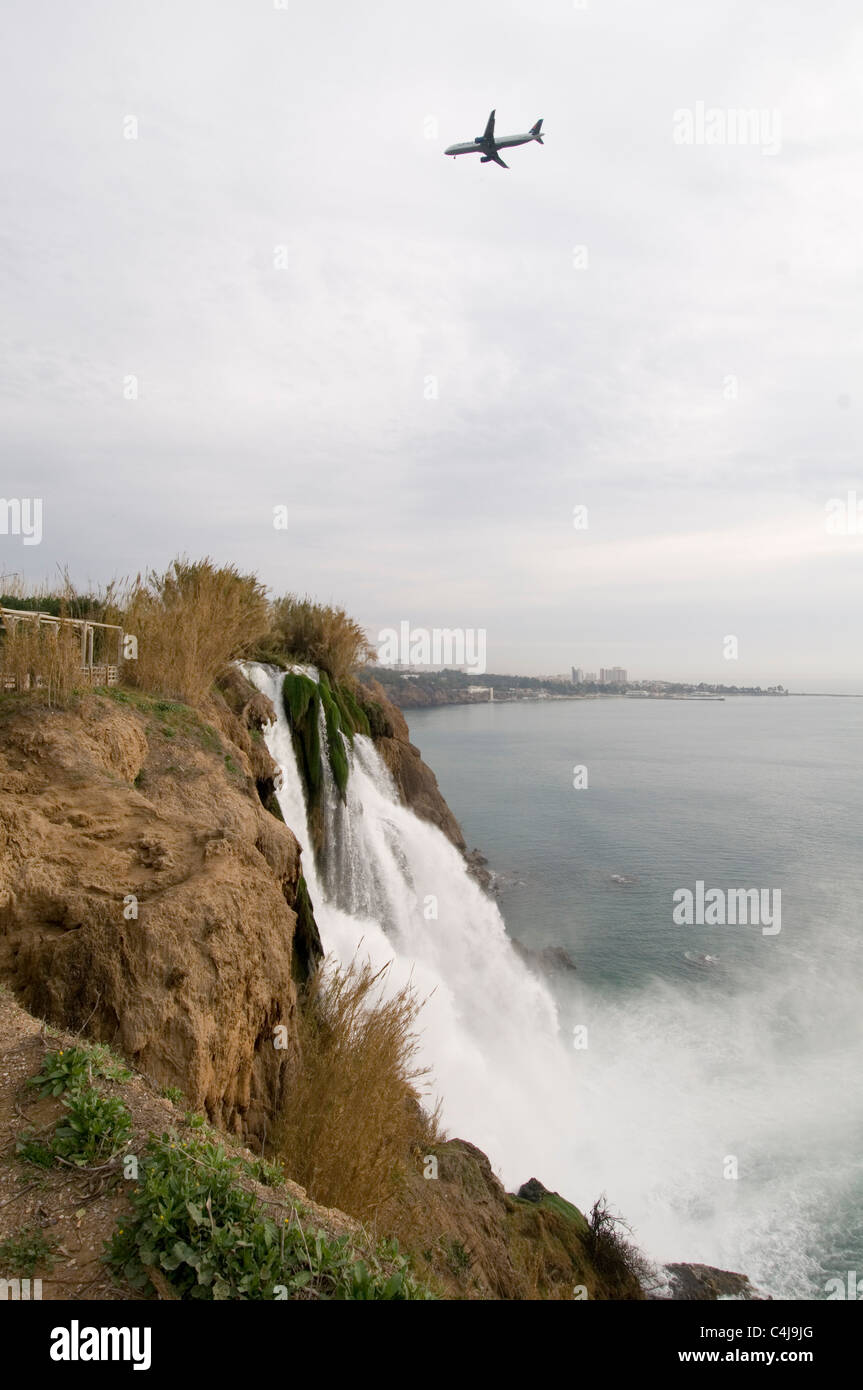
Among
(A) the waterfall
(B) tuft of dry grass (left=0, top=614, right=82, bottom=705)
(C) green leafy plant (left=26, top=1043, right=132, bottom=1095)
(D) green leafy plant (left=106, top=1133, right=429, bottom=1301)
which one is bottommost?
(A) the waterfall

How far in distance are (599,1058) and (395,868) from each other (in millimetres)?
6574

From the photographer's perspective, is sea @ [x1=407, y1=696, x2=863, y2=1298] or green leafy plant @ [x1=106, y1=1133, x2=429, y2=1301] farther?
sea @ [x1=407, y1=696, x2=863, y2=1298]

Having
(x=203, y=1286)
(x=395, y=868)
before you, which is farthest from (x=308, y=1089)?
(x=395, y=868)

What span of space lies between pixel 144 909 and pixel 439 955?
38.7 ft

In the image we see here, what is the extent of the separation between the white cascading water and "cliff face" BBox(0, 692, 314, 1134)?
3151 millimetres

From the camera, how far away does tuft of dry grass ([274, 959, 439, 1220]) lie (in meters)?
5.56

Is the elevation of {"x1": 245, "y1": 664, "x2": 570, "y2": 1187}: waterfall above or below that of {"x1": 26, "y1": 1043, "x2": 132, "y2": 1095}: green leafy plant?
below

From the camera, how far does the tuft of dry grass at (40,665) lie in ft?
23.7

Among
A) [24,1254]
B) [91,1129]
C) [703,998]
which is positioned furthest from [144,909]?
[703,998]

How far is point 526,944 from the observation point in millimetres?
21156

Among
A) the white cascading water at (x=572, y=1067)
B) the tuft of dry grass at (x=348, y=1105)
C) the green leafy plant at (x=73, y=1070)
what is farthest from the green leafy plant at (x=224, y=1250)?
the white cascading water at (x=572, y=1067)

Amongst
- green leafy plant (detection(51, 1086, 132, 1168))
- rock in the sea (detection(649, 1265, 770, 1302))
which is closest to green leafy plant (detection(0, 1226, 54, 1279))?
green leafy plant (detection(51, 1086, 132, 1168))

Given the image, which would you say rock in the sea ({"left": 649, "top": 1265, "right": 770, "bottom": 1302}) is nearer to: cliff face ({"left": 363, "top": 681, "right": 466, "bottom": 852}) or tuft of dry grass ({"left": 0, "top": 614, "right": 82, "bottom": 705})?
tuft of dry grass ({"left": 0, "top": 614, "right": 82, "bottom": 705})

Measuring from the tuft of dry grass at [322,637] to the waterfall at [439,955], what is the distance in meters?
2.02
